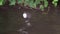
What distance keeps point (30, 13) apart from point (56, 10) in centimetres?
37

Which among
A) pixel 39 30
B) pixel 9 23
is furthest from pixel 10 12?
pixel 39 30

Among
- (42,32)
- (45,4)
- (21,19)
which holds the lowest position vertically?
(42,32)

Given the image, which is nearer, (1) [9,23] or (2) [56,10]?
(1) [9,23]

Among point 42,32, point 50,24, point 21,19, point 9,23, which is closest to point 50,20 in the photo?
point 50,24

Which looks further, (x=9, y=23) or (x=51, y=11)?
(x=51, y=11)

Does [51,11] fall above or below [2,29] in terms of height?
above

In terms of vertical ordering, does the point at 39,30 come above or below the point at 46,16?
below

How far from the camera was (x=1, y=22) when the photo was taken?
238cm

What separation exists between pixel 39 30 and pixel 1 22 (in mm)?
504

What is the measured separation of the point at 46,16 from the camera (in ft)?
8.09

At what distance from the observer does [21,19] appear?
2.42 meters

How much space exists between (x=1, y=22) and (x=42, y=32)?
0.55m

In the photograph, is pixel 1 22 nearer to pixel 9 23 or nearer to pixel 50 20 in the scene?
pixel 9 23

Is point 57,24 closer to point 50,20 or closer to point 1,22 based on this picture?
point 50,20
